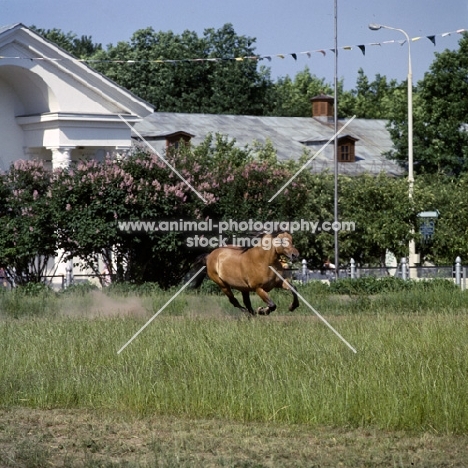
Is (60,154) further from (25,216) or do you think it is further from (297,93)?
(297,93)

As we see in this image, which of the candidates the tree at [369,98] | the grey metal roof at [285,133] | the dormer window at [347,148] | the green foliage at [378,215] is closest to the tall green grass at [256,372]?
the green foliage at [378,215]

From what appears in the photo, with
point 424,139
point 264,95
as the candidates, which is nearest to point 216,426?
point 424,139

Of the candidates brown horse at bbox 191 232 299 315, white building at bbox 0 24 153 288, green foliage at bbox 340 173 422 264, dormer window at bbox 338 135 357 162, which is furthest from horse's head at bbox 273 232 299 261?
dormer window at bbox 338 135 357 162

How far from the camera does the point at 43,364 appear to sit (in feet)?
50.4

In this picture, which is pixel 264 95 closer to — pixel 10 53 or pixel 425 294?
pixel 10 53

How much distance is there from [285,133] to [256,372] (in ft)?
183

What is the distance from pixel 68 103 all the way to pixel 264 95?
4526 cm

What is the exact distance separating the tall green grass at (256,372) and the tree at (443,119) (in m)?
43.2

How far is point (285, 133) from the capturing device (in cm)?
6919

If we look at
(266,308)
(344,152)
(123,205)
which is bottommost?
(266,308)

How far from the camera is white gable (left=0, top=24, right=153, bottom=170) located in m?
41.0

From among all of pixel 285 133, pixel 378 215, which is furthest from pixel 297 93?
pixel 378 215

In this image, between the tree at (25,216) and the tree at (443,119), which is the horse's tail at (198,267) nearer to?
the tree at (25,216)

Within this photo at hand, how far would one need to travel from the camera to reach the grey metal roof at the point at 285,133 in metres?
63.2
